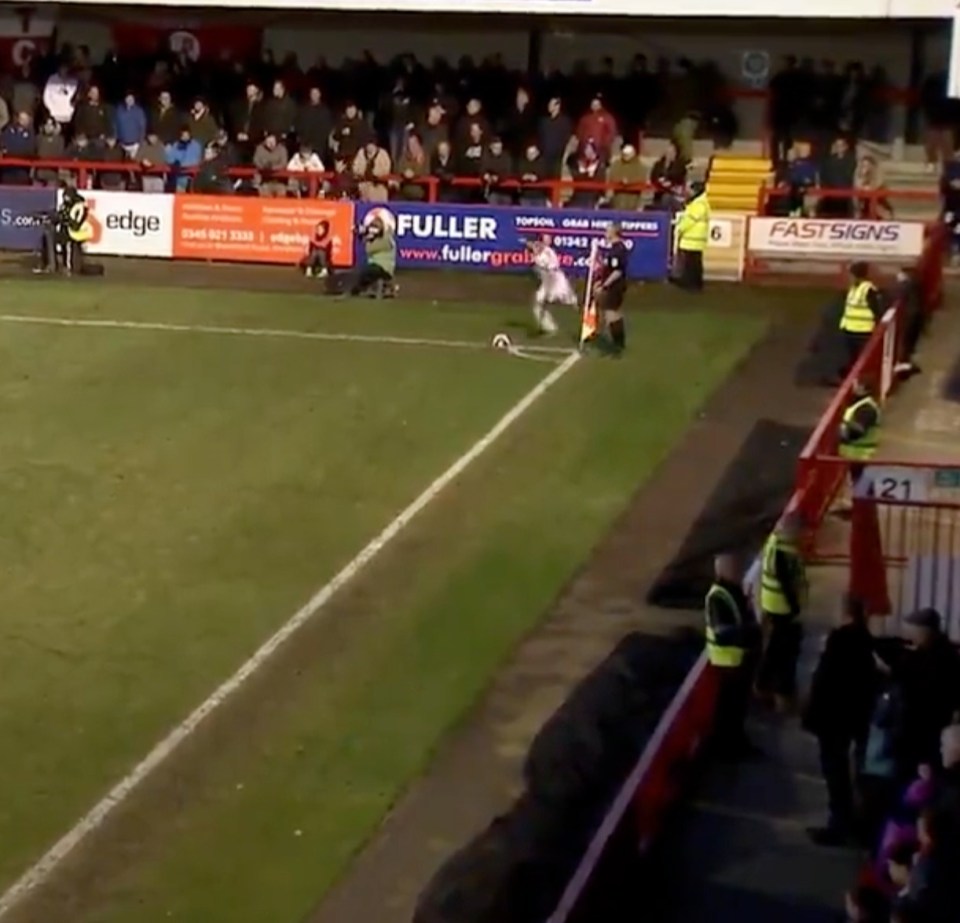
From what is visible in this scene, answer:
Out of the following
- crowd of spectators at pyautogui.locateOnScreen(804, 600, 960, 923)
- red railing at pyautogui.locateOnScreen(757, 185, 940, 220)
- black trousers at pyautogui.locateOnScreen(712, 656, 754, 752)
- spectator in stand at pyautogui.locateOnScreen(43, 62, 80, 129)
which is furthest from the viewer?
spectator in stand at pyautogui.locateOnScreen(43, 62, 80, 129)

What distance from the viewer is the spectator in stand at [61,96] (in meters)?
38.1

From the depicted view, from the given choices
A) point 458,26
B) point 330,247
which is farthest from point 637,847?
point 458,26

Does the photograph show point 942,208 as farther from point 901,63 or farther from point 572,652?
point 572,652

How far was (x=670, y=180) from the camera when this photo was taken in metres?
34.3

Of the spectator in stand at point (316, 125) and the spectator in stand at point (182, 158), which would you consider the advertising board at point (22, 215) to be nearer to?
the spectator in stand at point (182, 158)

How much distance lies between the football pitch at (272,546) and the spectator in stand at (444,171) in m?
5.64

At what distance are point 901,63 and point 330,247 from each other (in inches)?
457

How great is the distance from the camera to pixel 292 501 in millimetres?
19531

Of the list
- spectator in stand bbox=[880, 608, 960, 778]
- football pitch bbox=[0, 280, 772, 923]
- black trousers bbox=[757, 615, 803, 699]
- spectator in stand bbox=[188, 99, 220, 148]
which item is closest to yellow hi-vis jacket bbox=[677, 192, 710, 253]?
football pitch bbox=[0, 280, 772, 923]

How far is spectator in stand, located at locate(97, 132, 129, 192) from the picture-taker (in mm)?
36438

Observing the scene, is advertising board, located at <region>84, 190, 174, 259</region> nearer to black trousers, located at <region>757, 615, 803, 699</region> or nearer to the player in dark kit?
the player in dark kit

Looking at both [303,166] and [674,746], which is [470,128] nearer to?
[303,166]

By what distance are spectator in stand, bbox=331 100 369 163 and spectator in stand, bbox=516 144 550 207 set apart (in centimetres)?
274

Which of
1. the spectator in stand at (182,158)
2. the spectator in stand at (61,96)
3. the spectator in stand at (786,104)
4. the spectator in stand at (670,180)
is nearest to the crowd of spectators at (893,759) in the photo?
the spectator in stand at (670,180)
